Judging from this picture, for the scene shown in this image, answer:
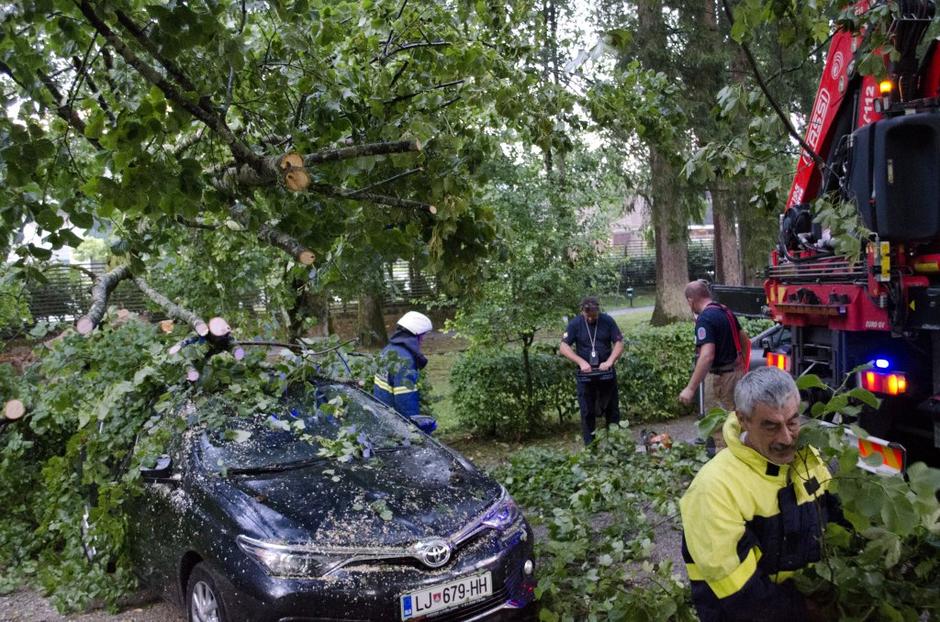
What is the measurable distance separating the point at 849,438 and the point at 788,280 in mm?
3996

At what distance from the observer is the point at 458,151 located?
212 inches

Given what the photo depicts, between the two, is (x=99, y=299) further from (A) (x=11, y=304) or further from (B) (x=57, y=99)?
(A) (x=11, y=304)

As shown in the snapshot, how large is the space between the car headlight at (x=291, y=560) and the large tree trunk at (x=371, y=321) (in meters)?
16.6

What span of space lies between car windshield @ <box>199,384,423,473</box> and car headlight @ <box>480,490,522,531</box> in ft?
3.00

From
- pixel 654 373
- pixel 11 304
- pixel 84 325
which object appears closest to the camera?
pixel 84 325

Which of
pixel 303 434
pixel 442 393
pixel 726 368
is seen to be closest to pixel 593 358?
pixel 726 368

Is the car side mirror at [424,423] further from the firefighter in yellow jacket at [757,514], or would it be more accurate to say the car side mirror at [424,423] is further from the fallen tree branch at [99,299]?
the firefighter in yellow jacket at [757,514]

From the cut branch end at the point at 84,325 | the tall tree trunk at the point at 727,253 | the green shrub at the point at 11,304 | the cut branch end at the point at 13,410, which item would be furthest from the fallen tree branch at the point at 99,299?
the tall tree trunk at the point at 727,253

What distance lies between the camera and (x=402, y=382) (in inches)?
257

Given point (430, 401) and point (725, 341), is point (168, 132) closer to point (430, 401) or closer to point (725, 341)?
point (725, 341)

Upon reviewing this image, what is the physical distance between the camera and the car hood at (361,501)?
157 inches

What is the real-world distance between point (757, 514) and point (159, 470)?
3649 mm

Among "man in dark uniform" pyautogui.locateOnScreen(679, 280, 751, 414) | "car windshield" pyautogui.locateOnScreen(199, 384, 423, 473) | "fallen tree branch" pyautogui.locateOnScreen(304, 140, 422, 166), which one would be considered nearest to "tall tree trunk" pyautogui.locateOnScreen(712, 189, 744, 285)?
"man in dark uniform" pyautogui.locateOnScreen(679, 280, 751, 414)

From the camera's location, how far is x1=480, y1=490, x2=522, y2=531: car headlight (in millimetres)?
4352
